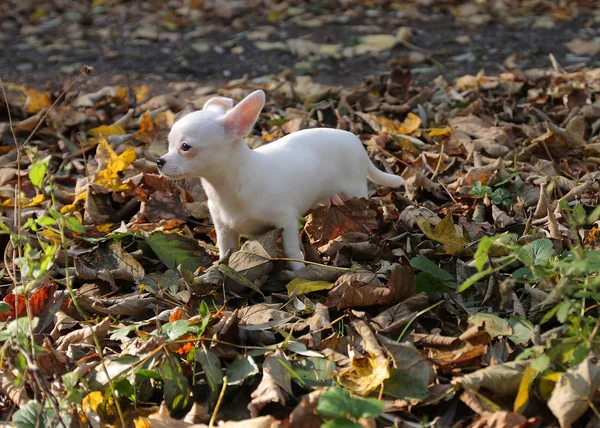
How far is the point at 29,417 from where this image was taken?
1907 mm

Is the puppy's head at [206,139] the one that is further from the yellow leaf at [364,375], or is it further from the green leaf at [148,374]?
the yellow leaf at [364,375]

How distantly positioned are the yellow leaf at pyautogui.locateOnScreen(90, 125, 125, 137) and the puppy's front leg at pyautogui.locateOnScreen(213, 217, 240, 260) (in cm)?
154

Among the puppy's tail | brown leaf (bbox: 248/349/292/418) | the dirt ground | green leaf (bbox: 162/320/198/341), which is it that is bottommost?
the dirt ground

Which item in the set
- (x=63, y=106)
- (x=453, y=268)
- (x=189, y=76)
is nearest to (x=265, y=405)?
(x=453, y=268)

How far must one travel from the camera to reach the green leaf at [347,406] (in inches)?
64.5

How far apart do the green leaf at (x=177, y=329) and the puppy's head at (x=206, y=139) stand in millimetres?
562

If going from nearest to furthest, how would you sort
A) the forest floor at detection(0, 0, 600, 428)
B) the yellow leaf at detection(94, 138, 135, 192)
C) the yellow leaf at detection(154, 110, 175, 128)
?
the forest floor at detection(0, 0, 600, 428)
the yellow leaf at detection(94, 138, 135, 192)
the yellow leaf at detection(154, 110, 175, 128)

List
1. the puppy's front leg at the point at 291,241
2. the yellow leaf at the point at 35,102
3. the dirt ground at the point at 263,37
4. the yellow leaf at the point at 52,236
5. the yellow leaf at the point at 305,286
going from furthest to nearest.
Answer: the dirt ground at the point at 263,37, the yellow leaf at the point at 35,102, the yellow leaf at the point at 52,236, the puppy's front leg at the point at 291,241, the yellow leaf at the point at 305,286

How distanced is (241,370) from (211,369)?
0.29 feet

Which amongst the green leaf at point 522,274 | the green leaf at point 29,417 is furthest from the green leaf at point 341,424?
the green leaf at point 522,274

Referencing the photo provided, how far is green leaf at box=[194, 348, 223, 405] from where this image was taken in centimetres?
195

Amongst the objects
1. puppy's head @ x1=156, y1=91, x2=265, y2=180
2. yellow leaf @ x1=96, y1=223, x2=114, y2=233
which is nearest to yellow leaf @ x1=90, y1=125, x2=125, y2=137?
yellow leaf @ x1=96, y1=223, x2=114, y2=233

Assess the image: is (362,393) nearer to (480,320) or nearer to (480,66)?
(480,320)

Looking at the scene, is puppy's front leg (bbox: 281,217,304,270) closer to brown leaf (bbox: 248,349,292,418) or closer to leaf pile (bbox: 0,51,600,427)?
leaf pile (bbox: 0,51,600,427)
